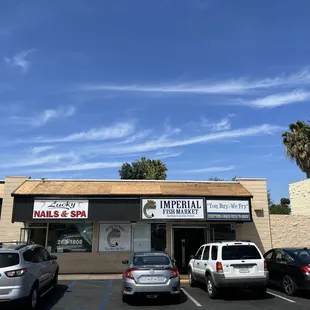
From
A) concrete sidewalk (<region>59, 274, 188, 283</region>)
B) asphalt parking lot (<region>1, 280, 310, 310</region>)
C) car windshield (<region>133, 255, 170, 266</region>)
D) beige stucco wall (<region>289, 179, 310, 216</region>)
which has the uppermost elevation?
beige stucco wall (<region>289, 179, 310, 216</region>)

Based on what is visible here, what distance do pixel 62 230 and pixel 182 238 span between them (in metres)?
6.58

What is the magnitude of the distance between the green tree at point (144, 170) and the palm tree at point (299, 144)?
2335 cm

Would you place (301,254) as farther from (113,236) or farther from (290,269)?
(113,236)

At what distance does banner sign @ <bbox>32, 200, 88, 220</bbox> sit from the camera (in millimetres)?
17531

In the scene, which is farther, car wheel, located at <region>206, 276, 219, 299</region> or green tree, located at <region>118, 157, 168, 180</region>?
green tree, located at <region>118, 157, 168, 180</region>

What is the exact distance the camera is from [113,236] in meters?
18.9

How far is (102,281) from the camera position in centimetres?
1540

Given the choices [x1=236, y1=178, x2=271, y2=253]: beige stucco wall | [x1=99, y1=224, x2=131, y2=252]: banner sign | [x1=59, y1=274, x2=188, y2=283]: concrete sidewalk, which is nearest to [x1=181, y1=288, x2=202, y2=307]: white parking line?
[x1=59, y1=274, x2=188, y2=283]: concrete sidewalk

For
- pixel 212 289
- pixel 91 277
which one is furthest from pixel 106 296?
pixel 91 277

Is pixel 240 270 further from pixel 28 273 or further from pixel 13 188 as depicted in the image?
pixel 13 188

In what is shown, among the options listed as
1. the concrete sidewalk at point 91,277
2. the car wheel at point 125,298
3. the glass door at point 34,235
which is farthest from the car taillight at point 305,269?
the glass door at point 34,235

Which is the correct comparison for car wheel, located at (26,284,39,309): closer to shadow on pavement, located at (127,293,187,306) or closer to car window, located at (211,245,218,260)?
shadow on pavement, located at (127,293,187,306)

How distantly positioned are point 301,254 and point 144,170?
43.1 meters

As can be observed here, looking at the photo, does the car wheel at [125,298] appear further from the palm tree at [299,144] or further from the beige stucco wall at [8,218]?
the palm tree at [299,144]
